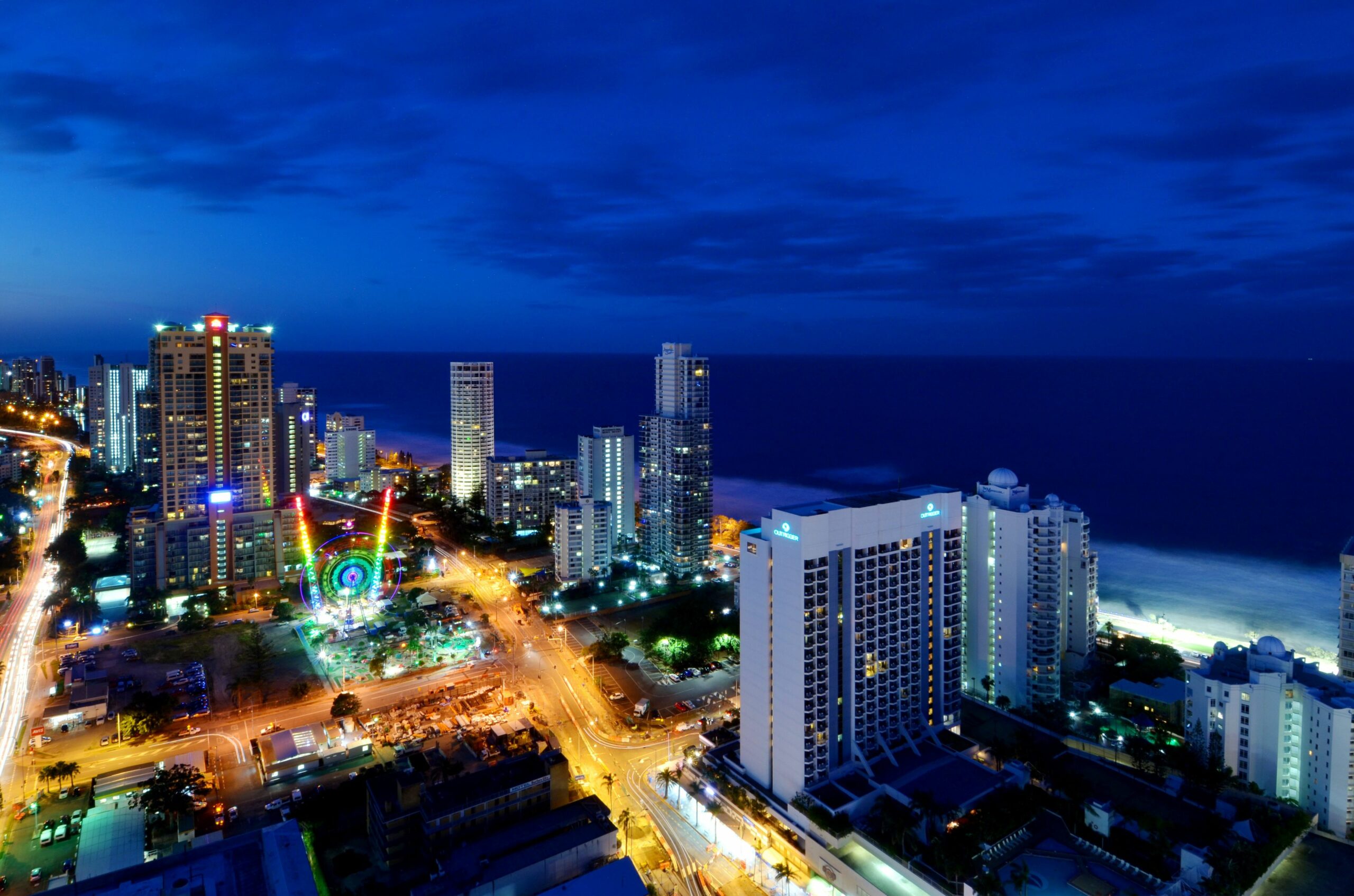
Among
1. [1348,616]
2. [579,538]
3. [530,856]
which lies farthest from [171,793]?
[1348,616]

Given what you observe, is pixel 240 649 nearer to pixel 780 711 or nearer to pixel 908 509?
pixel 780 711

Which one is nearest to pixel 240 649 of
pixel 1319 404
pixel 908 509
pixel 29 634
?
pixel 29 634

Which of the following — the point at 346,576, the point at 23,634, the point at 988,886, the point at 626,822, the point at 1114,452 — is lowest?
the point at 626,822

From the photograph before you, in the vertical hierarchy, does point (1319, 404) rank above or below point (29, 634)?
above

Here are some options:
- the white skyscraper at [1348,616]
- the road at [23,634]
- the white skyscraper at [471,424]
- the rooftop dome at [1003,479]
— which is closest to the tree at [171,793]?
the road at [23,634]

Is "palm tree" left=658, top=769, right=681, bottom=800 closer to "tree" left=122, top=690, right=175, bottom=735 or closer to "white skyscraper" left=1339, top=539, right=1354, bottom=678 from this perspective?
"tree" left=122, top=690, right=175, bottom=735

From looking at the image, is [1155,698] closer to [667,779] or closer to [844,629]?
[844,629]
